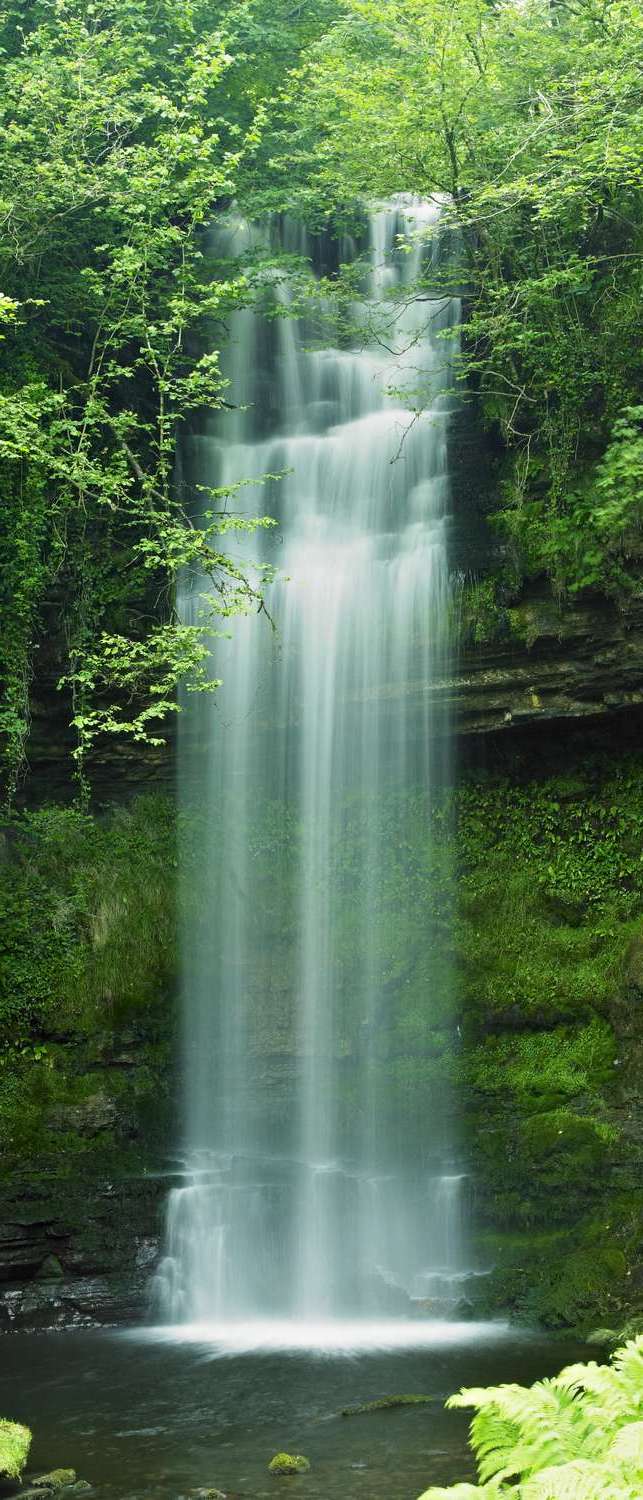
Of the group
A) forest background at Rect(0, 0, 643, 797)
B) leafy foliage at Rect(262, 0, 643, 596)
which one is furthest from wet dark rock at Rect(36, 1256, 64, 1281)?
leafy foliage at Rect(262, 0, 643, 596)

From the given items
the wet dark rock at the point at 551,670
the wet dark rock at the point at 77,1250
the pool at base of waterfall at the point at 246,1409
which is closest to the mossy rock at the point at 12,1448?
the pool at base of waterfall at the point at 246,1409

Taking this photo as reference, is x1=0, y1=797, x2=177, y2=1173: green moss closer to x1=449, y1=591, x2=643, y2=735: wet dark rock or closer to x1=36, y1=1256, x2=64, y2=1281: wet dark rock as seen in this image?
x1=36, y1=1256, x2=64, y2=1281: wet dark rock

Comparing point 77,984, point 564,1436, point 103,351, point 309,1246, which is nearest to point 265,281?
point 103,351

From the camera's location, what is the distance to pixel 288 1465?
252 inches

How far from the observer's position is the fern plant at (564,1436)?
3.12 m

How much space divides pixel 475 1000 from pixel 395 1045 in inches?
35.4

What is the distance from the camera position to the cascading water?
33.4 ft

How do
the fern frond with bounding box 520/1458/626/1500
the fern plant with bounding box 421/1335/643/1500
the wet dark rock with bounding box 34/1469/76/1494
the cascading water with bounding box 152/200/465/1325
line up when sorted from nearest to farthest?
the fern frond with bounding box 520/1458/626/1500 → the fern plant with bounding box 421/1335/643/1500 → the wet dark rock with bounding box 34/1469/76/1494 → the cascading water with bounding box 152/200/465/1325

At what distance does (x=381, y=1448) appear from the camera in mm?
6652

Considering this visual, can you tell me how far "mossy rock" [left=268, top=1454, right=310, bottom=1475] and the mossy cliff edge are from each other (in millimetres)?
3189

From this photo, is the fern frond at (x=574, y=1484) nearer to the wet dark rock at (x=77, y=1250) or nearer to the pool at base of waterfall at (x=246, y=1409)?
the pool at base of waterfall at (x=246, y=1409)

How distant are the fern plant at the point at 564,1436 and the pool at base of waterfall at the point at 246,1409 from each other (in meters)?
2.72

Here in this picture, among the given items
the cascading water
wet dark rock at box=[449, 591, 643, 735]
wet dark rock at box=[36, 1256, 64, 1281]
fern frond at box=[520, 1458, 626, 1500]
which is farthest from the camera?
wet dark rock at box=[449, 591, 643, 735]

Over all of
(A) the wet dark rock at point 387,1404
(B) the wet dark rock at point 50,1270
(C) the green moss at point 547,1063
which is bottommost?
(B) the wet dark rock at point 50,1270
